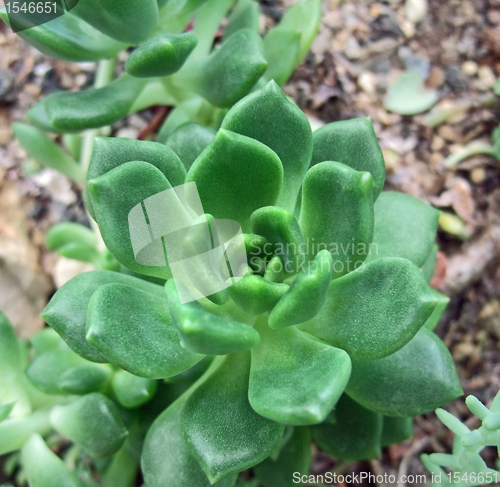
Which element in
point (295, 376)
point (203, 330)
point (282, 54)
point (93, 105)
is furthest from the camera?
point (282, 54)

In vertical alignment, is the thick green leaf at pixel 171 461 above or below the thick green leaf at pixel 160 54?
below

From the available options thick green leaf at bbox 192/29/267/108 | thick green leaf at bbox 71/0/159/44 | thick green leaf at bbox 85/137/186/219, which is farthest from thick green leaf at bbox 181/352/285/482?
thick green leaf at bbox 71/0/159/44

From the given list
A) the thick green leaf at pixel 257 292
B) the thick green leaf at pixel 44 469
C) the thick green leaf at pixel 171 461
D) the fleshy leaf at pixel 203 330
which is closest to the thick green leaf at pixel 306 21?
the thick green leaf at pixel 257 292

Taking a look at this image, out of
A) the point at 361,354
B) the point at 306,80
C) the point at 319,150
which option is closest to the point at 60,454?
the point at 361,354

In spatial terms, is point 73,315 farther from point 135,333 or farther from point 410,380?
point 410,380

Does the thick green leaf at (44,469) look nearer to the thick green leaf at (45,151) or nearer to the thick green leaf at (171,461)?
the thick green leaf at (171,461)

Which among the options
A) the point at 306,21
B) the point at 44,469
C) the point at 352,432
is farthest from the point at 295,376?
the point at 306,21
